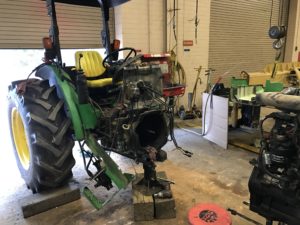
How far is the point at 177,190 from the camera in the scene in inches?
104

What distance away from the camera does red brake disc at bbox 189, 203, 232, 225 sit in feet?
6.78

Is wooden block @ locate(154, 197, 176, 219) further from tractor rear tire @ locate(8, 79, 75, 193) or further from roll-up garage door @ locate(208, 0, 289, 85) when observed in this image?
roll-up garage door @ locate(208, 0, 289, 85)

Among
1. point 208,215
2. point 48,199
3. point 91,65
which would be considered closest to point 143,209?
point 208,215

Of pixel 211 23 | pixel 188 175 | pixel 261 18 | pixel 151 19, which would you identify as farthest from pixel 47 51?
pixel 261 18

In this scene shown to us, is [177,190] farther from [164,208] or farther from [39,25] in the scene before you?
[39,25]

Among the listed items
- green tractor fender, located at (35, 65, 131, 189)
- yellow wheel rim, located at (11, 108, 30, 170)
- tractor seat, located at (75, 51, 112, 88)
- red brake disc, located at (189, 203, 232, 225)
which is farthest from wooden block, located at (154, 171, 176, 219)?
yellow wheel rim, located at (11, 108, 30, 170)

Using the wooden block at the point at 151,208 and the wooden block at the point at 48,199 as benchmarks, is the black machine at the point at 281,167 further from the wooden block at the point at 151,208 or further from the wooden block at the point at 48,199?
the wooden block at the point at 48,199

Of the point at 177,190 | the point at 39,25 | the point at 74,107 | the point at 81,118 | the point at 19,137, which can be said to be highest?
the point at 39,25

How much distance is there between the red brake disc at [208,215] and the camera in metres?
2.07

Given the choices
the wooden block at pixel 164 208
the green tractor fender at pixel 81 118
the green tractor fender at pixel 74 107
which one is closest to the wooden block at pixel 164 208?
the wooden block at pixel 164 208

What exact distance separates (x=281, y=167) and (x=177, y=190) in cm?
131

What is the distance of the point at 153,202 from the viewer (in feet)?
7.18

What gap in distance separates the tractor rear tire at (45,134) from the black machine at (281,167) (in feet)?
5.14

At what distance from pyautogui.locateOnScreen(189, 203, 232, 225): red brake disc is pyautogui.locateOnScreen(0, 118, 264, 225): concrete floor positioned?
3.4 inches
